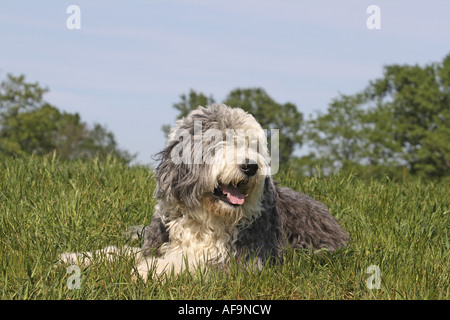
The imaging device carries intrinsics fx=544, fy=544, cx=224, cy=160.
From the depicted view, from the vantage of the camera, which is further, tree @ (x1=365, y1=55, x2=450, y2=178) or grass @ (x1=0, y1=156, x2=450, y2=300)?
tree @ (x1=365, y1=55, x2=450, y2=178)

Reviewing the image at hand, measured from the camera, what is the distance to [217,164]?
15.2 ft

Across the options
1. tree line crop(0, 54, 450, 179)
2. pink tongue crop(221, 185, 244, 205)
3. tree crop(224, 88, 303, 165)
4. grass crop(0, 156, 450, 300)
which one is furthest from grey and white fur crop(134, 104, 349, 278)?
tree crop(224, 88, 303, 165)

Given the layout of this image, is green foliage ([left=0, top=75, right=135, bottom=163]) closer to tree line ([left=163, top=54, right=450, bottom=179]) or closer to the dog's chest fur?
tree line ([left=163, top=54, right=450, bottom=179])

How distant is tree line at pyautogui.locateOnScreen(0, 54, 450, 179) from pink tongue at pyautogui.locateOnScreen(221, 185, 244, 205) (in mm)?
33675

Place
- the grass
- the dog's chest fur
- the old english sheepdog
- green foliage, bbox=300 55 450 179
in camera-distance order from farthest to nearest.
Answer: green foliage, bbox=300 55 450 179
the dog's chest fur
the old english sheepdog
the grass

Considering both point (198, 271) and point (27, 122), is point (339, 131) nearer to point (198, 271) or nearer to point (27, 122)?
point (27, 122)

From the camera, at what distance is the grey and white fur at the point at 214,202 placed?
4703 mm

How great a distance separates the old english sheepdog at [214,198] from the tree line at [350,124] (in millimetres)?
33390

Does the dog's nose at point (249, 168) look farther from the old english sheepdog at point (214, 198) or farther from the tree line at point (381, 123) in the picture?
the tree line at point (381, 123)

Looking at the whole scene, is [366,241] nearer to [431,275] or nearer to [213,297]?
[431,275]

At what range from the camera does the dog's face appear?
4.63m

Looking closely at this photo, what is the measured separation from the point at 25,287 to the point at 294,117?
159 feet

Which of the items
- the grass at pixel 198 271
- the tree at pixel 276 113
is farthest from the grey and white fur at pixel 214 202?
the tree at pixel 276 113

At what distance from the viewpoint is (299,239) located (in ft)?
18.2
